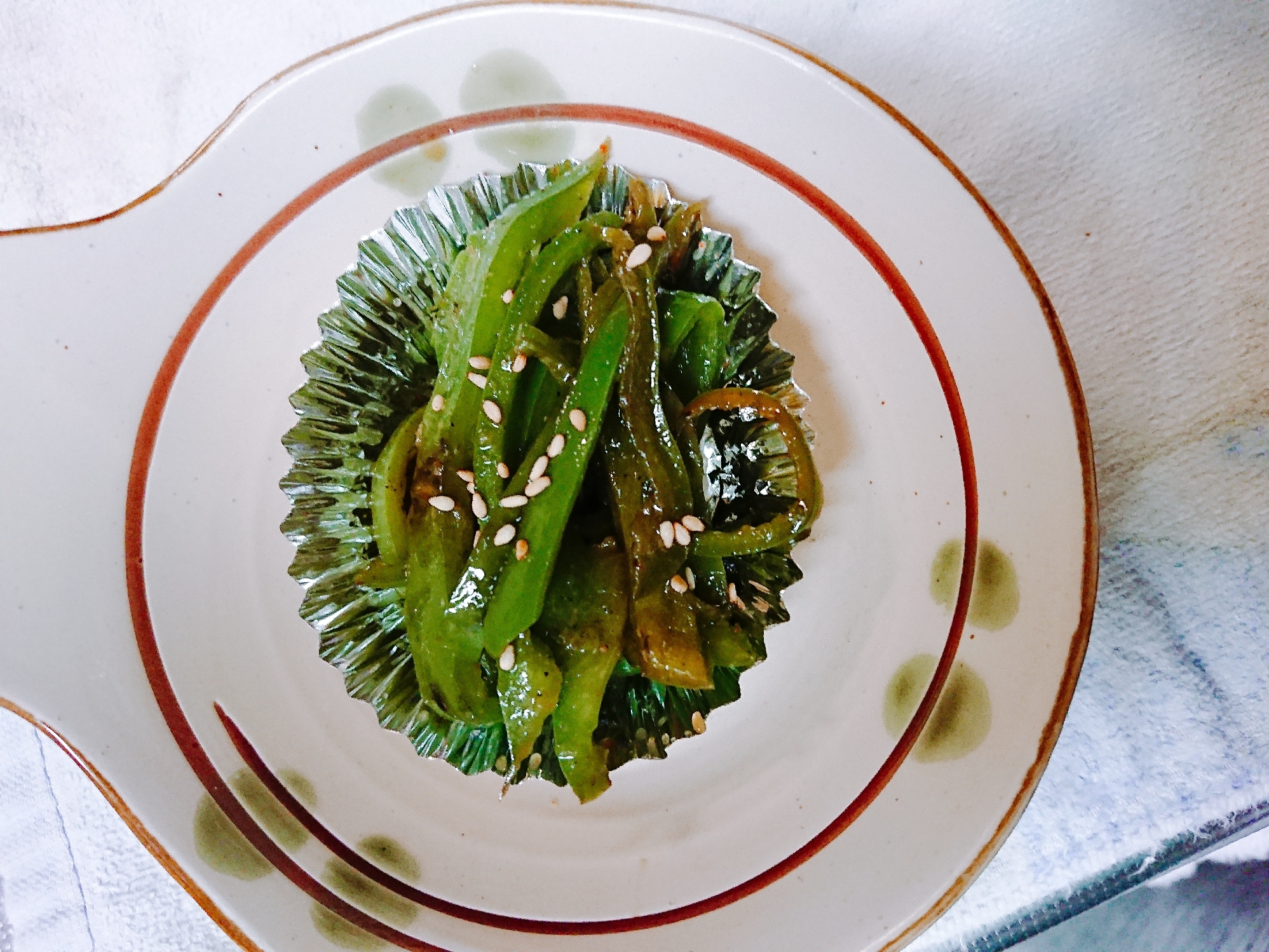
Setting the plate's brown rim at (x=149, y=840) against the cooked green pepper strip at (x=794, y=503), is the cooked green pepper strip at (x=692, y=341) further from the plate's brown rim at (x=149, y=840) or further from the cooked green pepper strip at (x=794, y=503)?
the plate's brown rim at (x=149, y=840)

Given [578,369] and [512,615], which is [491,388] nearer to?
[578,369]

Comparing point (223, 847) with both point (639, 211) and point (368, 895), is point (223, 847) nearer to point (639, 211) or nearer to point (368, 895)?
point (368, 895)

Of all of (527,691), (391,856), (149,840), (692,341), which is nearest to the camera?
(527,691)

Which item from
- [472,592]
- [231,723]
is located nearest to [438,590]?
[472,592]

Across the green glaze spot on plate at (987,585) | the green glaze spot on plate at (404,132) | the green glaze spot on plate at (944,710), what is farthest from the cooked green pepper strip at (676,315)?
the green glaze spot on plate at (944,710)

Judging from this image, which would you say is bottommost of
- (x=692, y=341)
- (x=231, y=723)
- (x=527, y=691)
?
(x=527, y=691)
